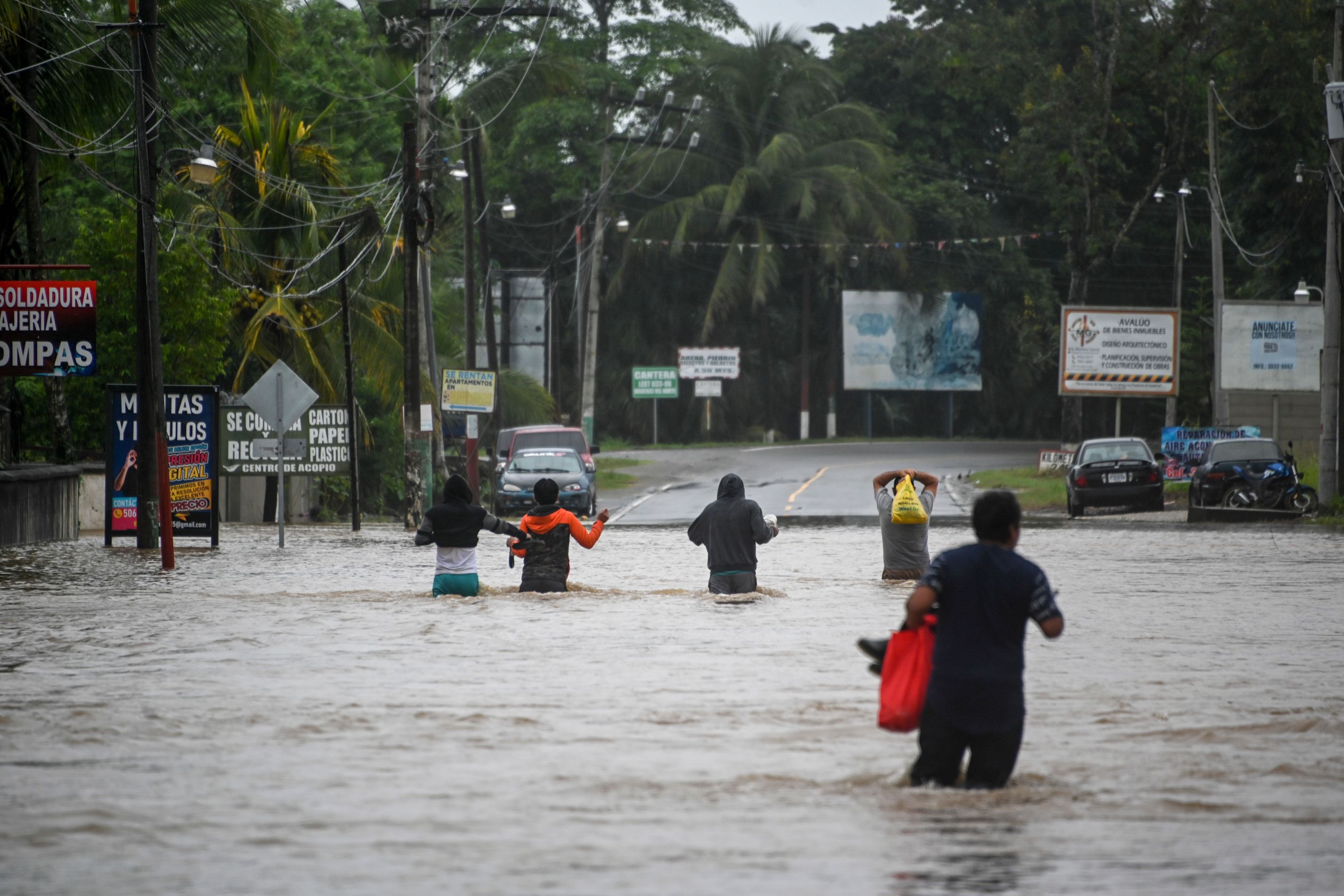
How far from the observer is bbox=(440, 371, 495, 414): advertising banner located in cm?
3456

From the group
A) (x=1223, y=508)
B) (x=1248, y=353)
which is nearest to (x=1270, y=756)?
(x=1223, y=508)

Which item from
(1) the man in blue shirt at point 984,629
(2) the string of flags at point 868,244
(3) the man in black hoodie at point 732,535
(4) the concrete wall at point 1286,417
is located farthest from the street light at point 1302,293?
(1) the man in blue shirt at point 984,629

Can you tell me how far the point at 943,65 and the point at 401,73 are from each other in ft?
72.9

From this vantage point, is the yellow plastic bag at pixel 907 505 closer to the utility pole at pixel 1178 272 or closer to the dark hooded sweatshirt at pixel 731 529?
the dark hooded sweatshirt at pixel 731 529

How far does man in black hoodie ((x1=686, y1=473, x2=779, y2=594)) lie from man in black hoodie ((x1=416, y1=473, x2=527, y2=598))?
174 centimetres

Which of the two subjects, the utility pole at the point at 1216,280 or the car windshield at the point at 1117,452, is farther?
the utility pole at the point at 1216,280

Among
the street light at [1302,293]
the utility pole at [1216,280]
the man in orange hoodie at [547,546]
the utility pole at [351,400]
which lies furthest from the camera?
the street light at [1302,293]

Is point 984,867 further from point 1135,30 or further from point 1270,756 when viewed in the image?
point 1135,30

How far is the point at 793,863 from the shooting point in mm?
6512

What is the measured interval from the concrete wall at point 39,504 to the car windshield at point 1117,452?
1936 centimetres

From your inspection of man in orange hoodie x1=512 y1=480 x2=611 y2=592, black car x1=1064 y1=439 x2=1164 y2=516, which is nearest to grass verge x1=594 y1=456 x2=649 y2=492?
black car x1=1064 y1=439 x2=1164 y2=516

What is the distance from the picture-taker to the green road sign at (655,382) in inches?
2559

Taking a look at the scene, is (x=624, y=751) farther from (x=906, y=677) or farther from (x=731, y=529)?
(x=731, y=529)

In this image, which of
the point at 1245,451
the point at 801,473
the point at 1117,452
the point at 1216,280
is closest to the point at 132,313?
the point at 1117,452
